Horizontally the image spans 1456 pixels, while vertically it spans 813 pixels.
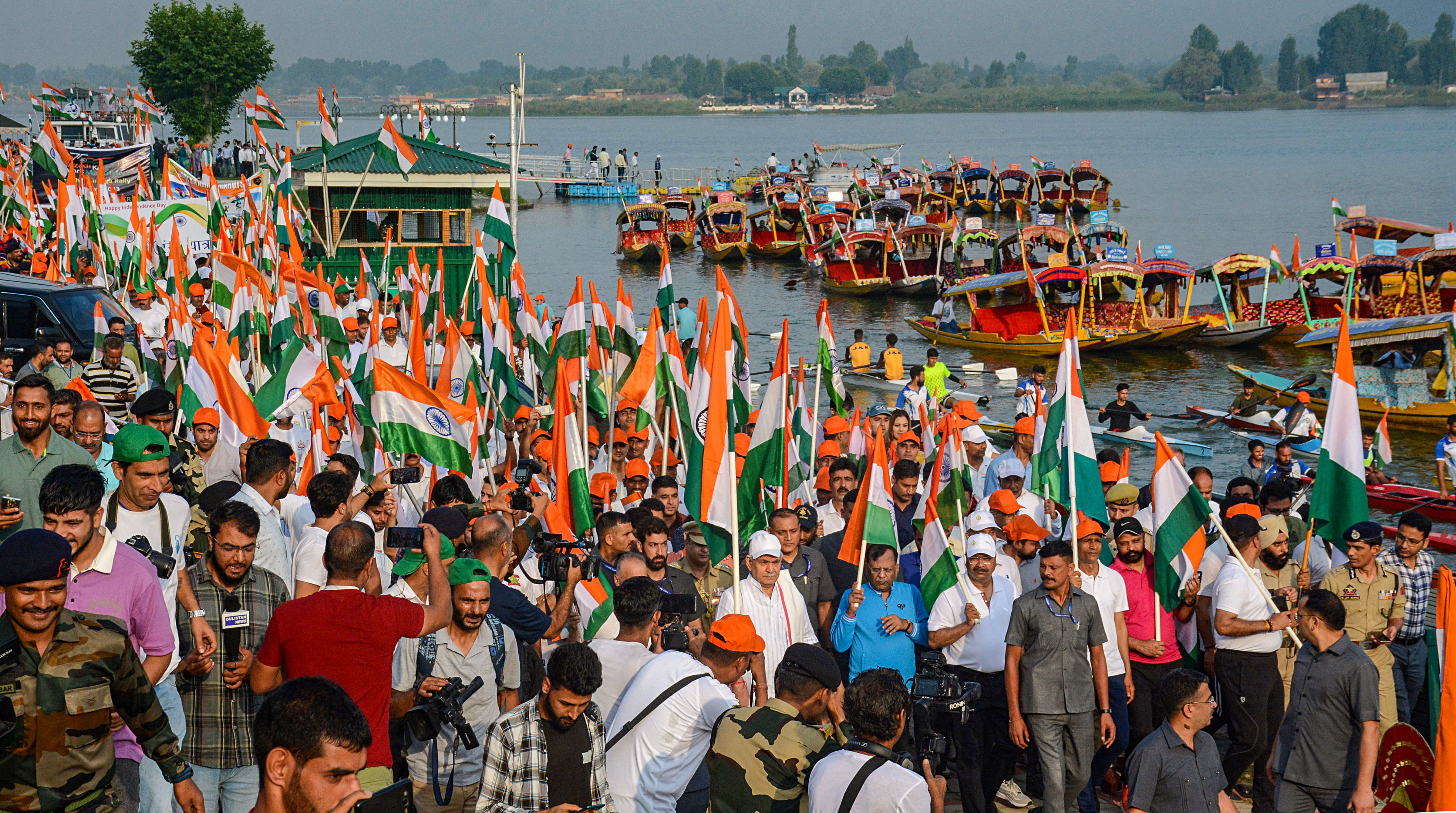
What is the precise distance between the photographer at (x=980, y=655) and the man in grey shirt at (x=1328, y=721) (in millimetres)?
1363

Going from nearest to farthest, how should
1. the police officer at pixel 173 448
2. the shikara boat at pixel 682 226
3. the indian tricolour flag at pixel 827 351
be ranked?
the police officer at pixel 173 448 < the indian tricolour flag at pixel 827 351 < the shikara boat at pixel 682 226

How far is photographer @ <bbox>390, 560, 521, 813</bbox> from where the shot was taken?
5.09 m

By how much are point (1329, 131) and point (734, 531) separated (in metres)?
173

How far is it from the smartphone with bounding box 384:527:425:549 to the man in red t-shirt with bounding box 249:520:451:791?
0.39 meters

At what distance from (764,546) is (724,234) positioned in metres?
47.9

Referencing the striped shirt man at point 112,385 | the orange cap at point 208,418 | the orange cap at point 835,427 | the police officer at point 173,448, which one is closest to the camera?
the police officer at point 173,448

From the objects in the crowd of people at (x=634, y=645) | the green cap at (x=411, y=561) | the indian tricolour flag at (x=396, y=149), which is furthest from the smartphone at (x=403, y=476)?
the indian tricolour flag at (x=396, y=149)

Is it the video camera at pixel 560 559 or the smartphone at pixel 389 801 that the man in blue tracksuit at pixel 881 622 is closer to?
the video camera at pixel 560 559

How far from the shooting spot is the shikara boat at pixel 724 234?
A: 53.0m

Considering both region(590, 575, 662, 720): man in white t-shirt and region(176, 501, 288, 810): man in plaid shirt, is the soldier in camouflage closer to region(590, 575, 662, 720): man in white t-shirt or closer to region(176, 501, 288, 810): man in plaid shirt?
region(590, 575, 662, 720): man in white t-shirt

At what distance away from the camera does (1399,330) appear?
20.9 m

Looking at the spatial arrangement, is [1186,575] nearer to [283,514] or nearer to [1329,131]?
[283,514]

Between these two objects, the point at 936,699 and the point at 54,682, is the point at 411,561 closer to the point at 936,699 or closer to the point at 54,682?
the point at 54,682

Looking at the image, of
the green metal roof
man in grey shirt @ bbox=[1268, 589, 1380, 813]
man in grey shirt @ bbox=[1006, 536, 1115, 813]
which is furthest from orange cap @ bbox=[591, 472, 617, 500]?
the green metal roof
